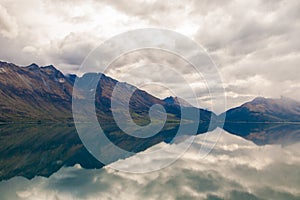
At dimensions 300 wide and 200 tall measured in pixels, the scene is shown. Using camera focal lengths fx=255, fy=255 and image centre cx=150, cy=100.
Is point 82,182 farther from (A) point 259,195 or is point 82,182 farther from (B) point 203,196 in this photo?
(A) point 259,195

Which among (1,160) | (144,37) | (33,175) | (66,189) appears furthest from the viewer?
(1,160)

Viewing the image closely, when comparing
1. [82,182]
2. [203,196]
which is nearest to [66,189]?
[82,182]

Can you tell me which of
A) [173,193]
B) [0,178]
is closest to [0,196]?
[0,178]

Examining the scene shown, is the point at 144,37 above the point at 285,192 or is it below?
above

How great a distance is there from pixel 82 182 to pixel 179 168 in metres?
20.9

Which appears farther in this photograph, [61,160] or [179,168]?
[61,160]

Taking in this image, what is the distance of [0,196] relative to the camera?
3800 cm

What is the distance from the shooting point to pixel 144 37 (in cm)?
3628

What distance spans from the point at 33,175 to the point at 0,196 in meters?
14.7

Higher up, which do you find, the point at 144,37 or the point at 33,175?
the point at 144,37

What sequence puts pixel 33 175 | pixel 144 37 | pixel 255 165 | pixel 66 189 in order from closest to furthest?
pixel 144 37
pixel 66 189
pixel 33 175
pixel 255 165

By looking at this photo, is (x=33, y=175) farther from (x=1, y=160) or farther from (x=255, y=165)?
(x=255, y=165)

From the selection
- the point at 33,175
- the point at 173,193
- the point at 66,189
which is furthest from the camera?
the point at 33,175

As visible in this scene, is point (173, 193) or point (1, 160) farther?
point (1, 160)
